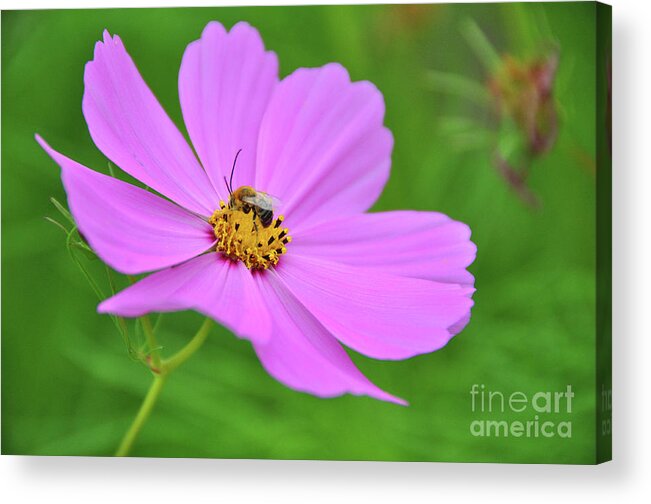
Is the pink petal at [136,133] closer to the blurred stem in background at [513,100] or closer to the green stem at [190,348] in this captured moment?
the green stem at [190,348]

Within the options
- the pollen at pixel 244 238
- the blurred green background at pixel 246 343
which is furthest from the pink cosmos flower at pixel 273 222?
the blurred green background at pixel 246 343

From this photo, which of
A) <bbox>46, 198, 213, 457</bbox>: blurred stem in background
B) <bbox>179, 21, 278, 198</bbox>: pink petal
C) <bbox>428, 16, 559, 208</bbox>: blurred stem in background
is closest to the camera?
<bbox>46, 198, 213, 457</bbox>: blurred stem in background

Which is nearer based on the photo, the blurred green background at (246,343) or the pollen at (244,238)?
the pollen at (244,238)

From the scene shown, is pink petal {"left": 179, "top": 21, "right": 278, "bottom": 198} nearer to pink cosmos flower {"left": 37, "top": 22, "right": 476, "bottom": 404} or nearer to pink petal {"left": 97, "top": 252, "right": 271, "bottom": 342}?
pink cosmos flower {"left": 37, "top": 22, "right": 476, "bottom": 404}

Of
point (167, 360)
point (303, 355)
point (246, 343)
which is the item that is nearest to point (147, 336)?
point (167, 360)

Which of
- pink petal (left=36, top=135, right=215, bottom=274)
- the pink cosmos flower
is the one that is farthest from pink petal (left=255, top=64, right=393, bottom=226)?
pink petal (left=36, top=135, right=215, bottom=274)
